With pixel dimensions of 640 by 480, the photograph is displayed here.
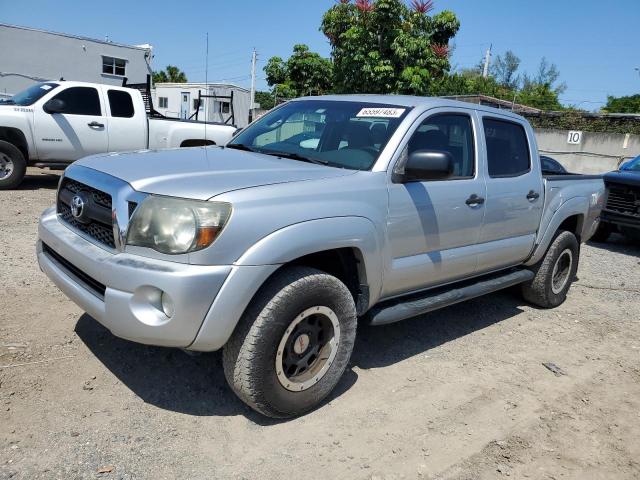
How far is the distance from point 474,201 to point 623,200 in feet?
19.5

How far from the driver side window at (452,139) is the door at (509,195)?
0.20 m

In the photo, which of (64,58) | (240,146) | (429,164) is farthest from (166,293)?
(64,58)

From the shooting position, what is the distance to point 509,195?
446 cm

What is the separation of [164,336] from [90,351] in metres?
1.32

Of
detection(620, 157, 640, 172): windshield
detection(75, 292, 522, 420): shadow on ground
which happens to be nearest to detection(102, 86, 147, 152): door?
detection(75, 292, 522, 420): shadow on ground

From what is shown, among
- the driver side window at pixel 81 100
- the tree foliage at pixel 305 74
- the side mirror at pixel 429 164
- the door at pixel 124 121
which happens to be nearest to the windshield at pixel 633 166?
the side mirror at pixel 429 164

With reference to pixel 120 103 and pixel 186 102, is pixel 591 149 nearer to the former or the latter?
pixel 120 103

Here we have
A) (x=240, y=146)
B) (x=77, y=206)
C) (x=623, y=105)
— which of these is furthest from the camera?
(x=623, y=105)

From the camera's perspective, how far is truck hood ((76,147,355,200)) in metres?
2.78

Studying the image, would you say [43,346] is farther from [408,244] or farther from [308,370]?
[408,244]

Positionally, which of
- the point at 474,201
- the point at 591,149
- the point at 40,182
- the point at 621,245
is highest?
the point at 591,149

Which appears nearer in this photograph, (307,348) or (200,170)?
(200,170)

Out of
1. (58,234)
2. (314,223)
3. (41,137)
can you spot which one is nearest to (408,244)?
(314,223)

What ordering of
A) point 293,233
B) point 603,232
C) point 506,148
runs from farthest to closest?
point 603,232
point 506,148
point 293,233
